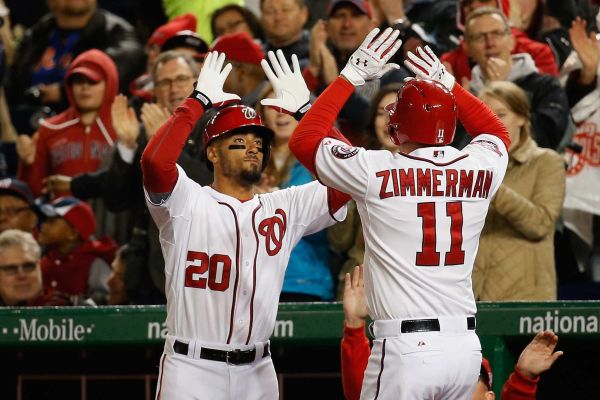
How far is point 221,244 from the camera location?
5355mm

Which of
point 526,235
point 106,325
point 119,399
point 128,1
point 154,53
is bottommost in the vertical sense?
point 119,399

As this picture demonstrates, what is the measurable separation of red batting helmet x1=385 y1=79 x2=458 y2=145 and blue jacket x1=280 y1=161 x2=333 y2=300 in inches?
73.3

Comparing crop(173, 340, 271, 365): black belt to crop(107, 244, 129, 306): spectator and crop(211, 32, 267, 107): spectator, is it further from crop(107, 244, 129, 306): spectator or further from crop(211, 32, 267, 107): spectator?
crop(211, 32, 267, 107): spectator

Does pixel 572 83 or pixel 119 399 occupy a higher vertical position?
pixel 572 83

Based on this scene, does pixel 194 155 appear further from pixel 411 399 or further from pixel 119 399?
pixel 411 399

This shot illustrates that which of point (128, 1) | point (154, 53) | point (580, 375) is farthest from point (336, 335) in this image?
point (128, 1)

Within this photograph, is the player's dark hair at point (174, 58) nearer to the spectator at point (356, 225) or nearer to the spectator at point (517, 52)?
the spectator at point (356, 225)

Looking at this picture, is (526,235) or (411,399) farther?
(526,235)

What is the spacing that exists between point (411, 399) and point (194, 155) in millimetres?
2603

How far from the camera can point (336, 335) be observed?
609cm


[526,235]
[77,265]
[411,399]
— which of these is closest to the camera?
[411,399]

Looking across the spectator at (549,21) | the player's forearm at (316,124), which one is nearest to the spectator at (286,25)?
the spectator at (549,21)

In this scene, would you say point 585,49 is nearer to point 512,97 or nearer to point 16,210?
point 512,97

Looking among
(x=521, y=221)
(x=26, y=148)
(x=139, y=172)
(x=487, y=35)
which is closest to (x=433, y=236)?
(x=521, y=221)
